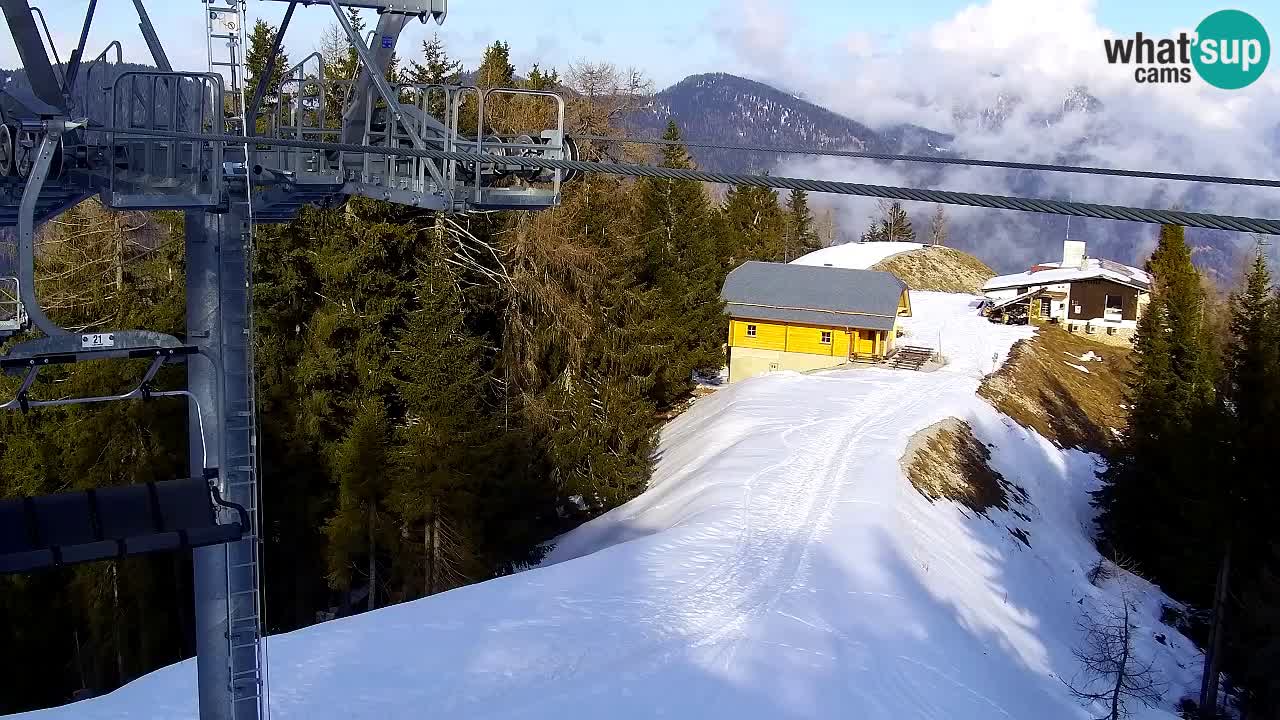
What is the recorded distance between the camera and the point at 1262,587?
82.8 ft

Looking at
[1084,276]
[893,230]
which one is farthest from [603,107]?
[893,230]

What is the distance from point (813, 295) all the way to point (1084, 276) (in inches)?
920

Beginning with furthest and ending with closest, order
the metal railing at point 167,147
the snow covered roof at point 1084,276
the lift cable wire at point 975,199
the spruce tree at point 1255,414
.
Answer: the snow covered roof at point 1084,276
the spruce tree at point 1255,414
the metal railing at point 167,147
the lift cable wire at point 975,199

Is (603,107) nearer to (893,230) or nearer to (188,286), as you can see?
(188,286)

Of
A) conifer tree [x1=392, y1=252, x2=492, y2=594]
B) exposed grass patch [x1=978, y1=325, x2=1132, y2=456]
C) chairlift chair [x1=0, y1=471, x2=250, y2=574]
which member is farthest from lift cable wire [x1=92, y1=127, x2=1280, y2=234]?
exposed grass patch [x1=978, y1=325, x2=1132, y2=456]

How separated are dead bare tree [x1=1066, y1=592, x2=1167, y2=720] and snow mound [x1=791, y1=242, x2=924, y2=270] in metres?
58.6

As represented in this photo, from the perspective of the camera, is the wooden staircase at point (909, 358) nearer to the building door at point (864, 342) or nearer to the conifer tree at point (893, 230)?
the building door at point (864, 342)

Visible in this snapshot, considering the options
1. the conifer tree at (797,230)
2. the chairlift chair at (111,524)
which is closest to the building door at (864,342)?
the chairlift chair at (111,524)

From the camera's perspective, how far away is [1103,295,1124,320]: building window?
6256 cm

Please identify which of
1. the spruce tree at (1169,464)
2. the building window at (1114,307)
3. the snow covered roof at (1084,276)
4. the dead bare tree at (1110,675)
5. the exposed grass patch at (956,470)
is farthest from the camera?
the building window at (1114,307)

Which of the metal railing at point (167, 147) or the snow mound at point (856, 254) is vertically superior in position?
the metal railing at point (167, 147)

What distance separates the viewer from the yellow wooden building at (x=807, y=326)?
46250 millimetres

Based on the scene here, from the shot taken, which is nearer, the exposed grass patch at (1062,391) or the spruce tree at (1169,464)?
the spruce tree at (1169,464)

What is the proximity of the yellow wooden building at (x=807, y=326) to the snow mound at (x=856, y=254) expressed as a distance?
36.8 m
